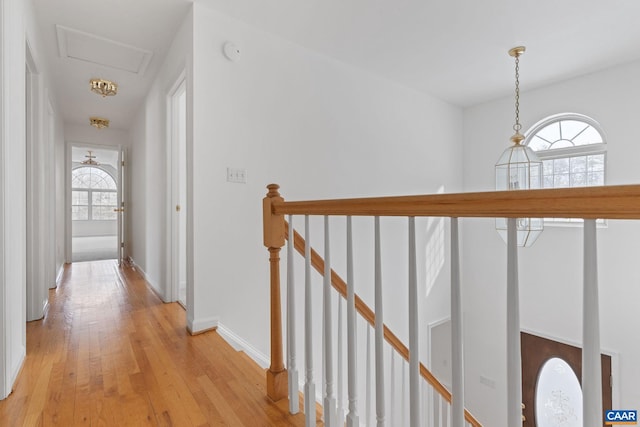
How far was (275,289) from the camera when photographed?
4.82ft

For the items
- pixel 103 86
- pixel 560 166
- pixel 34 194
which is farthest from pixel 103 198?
pixel 560 166

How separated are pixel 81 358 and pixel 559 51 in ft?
15.5

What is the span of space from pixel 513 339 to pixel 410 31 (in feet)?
9.17

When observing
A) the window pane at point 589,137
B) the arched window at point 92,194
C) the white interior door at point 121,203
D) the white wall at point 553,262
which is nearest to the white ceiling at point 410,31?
the white wall at point 553,262

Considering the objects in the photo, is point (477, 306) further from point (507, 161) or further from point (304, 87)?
point (304, 87)

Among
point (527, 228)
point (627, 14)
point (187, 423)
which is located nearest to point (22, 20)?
point (187, 423)

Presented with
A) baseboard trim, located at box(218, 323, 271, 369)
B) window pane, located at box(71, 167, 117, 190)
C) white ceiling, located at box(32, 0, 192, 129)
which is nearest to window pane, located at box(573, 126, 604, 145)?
baseboard trim, located at box(218, 323, 271, 369)

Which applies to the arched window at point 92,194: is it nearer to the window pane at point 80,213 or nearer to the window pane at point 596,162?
the window pane at point 80,213

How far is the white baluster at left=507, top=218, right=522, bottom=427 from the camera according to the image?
Result: 62cm

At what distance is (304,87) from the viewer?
295 centimetres

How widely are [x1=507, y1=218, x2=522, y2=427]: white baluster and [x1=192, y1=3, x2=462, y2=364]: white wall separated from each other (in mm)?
2071

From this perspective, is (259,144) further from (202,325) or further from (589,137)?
(589,137)

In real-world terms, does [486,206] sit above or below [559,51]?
below

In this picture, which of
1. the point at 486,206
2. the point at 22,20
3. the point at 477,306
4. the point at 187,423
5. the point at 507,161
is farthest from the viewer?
the point at 477,306
